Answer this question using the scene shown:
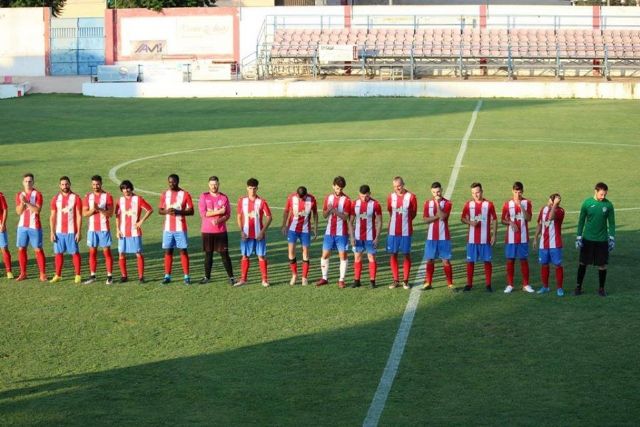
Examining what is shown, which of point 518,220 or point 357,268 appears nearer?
point 518,220

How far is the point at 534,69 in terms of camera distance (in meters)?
58.1

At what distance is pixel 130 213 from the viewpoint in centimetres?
1702

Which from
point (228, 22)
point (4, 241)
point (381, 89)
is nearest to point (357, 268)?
point (4, 241)

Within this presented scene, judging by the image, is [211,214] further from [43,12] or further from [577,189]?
[43,12]

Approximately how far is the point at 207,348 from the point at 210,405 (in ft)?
6.80

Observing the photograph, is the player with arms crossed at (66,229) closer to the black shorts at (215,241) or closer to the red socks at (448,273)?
the black shorts at (215,241)

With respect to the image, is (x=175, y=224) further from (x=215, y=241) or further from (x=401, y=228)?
(x=401, y=228)

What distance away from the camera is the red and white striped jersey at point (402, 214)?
16.7 meters

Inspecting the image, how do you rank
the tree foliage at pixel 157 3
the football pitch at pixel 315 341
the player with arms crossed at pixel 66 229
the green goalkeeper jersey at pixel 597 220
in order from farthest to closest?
the tree foliage at pixel 157 3
the player with arms crossed at pixel 66 229
the green goalkeeper jersey at pixel 597 220
the football pitch at pixel 315 341

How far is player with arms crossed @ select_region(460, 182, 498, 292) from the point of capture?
645 inches

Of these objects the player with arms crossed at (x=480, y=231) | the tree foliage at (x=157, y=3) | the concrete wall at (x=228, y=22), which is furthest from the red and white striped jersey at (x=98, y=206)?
the tree foliage at (x=157, y=3)

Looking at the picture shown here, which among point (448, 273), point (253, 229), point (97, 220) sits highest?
point (97, 220)

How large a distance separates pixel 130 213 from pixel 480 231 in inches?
209

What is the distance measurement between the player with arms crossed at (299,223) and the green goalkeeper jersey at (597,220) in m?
3.96
